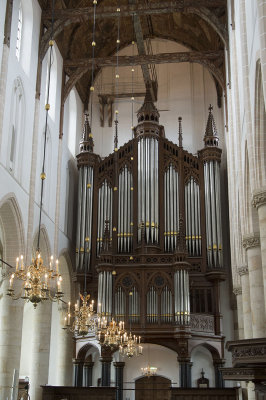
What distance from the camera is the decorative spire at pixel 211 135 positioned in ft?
98.0

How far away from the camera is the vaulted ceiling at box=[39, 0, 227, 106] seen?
83.6 ft

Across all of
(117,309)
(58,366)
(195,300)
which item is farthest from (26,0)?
(58,366)

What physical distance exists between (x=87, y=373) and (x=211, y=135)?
46.0 feet

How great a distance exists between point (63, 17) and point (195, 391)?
699 inches

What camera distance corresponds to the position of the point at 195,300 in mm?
27812

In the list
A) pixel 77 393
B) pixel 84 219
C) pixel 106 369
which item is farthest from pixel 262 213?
pixel 84 219

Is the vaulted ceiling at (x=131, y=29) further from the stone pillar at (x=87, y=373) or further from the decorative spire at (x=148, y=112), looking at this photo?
the stone pillar at (x=87, y=373)

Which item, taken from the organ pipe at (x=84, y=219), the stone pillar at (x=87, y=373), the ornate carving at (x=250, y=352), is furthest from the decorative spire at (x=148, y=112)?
the ornate carving at (x=250, y=352)

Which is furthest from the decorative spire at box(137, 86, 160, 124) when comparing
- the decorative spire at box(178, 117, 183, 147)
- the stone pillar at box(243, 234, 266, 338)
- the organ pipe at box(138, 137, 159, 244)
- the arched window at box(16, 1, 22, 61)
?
the stone pillar at box(243, 234, 266, 338)

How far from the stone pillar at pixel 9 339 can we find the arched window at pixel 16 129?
4553 millimetres

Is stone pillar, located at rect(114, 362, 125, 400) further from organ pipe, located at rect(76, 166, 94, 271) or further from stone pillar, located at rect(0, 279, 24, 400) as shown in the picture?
stone pillar, located at rect(0, 279, 24, 400)

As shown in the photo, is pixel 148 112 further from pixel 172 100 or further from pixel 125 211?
pixel 125 211

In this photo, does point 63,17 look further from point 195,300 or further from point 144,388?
point 144,388

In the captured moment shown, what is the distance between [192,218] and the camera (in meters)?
29.0
